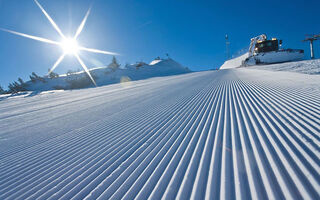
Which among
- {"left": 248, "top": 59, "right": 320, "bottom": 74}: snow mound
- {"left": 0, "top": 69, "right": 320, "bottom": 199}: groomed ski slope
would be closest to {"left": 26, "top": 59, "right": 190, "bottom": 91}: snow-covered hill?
{"left": 248, "top": 59, "right": 320, "bottom": 74}: snow mound

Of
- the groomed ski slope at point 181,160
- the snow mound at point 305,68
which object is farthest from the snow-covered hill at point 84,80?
the groomed ski slope at point 181,160

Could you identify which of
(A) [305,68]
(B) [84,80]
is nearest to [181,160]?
(A) [305,68]

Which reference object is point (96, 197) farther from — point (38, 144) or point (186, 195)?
point (38, 144)

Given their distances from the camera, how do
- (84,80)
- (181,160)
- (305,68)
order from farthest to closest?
(84,80), (305,68), (181,160)

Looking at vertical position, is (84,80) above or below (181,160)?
above

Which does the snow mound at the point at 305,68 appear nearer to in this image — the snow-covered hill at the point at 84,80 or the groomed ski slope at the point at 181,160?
the groomed ski slope at the point at 181,160

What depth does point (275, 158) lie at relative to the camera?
4.51ft

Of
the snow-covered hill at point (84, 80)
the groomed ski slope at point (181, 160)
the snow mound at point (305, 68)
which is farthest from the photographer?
the snow-covered hill at point (84, 80)

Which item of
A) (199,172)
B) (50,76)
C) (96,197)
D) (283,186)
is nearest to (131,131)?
(96,197)

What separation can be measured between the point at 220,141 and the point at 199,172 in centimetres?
69

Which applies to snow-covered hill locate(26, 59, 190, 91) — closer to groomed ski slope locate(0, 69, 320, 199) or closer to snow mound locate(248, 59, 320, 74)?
snow mound locate(248, 59, 320, 74)

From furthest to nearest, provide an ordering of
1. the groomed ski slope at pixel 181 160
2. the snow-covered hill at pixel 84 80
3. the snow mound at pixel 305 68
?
the snow-covered hill at pixel 84 80, the snow mound at pixel 305 68, the groomed ski slope at pixel 181 160

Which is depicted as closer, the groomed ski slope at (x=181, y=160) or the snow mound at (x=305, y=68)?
the groomed ski slope at (x=181, y=160)

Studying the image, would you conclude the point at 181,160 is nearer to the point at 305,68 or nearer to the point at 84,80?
the point at 305,68
